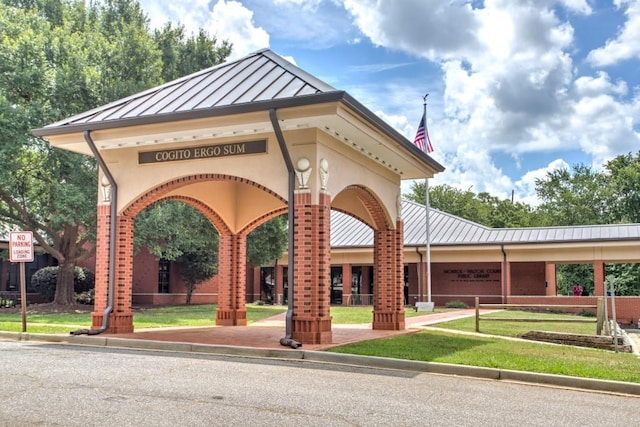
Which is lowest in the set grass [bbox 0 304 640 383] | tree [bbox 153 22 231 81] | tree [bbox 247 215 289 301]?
grass [bbox 0 304 640 383]

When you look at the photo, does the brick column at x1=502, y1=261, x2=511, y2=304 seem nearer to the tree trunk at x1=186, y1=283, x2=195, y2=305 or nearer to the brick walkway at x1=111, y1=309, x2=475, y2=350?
the tree trunk at x1=186, y1=283, x2=195, y2=305

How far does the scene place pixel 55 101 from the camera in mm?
23906

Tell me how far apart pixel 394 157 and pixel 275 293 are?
24.0m

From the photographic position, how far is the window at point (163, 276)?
34281 mm

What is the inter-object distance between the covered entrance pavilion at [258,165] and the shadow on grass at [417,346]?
40.6 inches

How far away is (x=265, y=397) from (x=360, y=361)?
11.0ft

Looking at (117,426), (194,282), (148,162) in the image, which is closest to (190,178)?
(148,162)

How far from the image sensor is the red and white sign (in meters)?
14.8

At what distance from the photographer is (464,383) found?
893 centimetres

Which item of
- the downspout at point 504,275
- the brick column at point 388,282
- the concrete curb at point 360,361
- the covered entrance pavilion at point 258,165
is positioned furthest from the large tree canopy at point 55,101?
the downspout at point 504,275

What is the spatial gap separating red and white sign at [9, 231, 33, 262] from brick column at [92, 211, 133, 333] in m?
1.81

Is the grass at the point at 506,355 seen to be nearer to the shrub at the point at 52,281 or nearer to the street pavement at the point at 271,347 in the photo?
the street pavement at the point at 271,347

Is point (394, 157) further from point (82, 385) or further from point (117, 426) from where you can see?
point (117, 426)

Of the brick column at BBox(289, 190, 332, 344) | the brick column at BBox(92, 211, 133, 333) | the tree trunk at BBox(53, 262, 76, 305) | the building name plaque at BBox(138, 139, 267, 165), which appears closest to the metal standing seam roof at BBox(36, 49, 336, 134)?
the building name plaque at BBox(138, 139, 267, 165)
